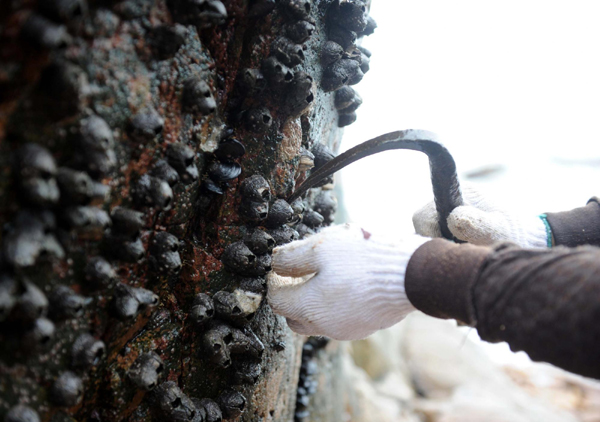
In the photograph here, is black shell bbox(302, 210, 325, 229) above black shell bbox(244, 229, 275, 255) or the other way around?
the other way around

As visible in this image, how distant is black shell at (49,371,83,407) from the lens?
1.29m

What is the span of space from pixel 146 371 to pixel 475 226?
1538 millimetres

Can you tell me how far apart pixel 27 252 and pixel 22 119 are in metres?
0.33

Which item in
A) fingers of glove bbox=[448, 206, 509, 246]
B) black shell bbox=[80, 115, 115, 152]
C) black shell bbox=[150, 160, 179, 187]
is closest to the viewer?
black shell bbox=[80, 115, 115, 152]

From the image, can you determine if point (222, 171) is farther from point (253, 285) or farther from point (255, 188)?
point (253, 285)

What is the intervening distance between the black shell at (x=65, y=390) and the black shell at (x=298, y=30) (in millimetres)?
1472

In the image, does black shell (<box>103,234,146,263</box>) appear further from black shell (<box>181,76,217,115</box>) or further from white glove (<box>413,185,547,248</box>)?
white glove (<box>413,185,547,248</box>)

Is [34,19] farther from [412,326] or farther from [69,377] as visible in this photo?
[412,326]

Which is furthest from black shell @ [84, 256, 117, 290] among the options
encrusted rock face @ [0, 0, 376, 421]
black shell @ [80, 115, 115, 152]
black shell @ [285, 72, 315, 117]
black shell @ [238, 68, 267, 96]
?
black shell @ [285, 72, 315, 117]

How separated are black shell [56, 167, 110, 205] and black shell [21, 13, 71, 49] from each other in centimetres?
32

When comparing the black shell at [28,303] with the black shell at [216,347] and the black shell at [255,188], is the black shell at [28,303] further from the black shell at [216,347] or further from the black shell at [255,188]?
the black shell at [255,188]

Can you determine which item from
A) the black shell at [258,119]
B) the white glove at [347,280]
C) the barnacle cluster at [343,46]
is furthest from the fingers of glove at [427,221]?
the black shell at [258,119]

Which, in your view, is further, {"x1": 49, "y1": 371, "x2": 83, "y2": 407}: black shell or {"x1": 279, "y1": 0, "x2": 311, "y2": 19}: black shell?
{"x1": 279, "y1": 0, "x2": 311, "y2": 19}: black shell

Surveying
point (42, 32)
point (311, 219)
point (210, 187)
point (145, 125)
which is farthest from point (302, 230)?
point (42, 32)
